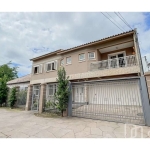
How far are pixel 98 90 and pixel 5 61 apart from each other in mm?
40519

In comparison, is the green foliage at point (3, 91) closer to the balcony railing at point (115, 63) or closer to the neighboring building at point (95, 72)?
the neighboring building at point (95, 72)

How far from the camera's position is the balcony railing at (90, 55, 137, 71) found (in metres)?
10.1

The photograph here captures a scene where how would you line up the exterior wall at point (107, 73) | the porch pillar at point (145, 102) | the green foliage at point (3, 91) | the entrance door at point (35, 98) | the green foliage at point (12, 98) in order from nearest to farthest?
the porch pillar at point (145, 102)
the exterior wall at point (107, 73)
the entrance door at point (35, 98)
the green foliage at point (12, 98)
the green foliage at point (3, 91)

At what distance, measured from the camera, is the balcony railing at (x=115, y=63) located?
10122 mm

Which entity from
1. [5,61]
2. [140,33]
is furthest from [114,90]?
[5,61]

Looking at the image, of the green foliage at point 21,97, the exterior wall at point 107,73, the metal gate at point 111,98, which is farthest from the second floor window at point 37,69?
the metal gate at point 111,98

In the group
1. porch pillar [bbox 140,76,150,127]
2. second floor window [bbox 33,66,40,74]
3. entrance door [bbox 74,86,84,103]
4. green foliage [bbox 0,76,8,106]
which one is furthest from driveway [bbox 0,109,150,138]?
green foliage [bbox 0,76,8,106]

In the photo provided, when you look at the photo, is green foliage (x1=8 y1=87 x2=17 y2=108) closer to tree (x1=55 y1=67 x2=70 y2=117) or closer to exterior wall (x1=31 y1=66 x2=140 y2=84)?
exterior wall (x1=31 y1=66 x2=140 y2=84)

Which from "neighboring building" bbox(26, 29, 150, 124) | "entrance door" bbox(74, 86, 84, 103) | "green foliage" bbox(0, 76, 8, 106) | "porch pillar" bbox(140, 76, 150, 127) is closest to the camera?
"porch pillar" bbox(140, 76, 150, 127)

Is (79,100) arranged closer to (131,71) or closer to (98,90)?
(98,90)

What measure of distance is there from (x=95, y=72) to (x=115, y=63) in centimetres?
260

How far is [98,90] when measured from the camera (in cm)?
1247

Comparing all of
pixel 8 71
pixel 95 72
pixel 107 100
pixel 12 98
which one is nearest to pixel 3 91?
pixel 12 98

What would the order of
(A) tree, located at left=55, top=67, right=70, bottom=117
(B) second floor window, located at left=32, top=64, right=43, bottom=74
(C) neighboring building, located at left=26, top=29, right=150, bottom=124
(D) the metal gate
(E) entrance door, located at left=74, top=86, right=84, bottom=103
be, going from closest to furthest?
(A) tree, located at left=55, top=67, right=70, bottom=117 < (D) the metal gate < (C) neighboring building, located at left=26, top=29, right=150, bottom=124 < (E) entrance door, located at left=74, top=86, right=84, bottom=103 < (B) second floor window, located at left=32, top=64, right=43, bottom=74
